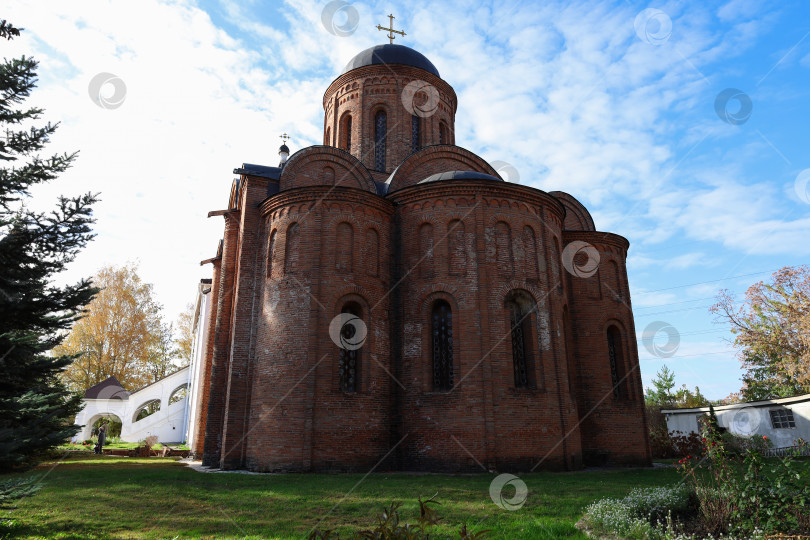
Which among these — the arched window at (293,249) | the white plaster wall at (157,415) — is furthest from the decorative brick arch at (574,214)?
the white plaster wall at (157,415)

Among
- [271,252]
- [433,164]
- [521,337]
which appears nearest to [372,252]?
[271,252]

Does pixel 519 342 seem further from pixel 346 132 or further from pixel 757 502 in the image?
pixel 346 132

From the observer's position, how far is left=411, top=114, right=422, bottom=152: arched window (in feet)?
63.8

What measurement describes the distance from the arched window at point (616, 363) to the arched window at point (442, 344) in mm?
5554

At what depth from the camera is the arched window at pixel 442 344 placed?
505 inches

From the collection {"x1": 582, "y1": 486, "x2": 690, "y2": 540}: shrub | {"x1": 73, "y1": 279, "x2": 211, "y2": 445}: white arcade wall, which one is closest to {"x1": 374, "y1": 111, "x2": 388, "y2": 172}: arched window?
{"x1": 582, "y1": 486, "x2": 690, "y2": 540}: shrub

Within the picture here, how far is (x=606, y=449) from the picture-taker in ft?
47.5

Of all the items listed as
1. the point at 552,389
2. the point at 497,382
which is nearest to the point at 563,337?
the point at 552,389

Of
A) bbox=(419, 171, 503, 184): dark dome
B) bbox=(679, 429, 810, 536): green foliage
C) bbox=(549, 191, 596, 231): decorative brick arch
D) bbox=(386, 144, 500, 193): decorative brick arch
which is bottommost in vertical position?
bbox=(679, 429, 810, 536): green foliage

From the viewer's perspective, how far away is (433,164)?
16.9m

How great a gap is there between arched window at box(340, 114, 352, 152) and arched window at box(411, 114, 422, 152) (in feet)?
8.10

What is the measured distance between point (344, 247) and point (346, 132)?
844 cm

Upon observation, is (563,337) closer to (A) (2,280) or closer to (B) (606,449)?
(B) (606,449)

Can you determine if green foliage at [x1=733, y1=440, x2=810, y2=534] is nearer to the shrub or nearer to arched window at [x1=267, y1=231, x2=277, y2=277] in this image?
the shrub
